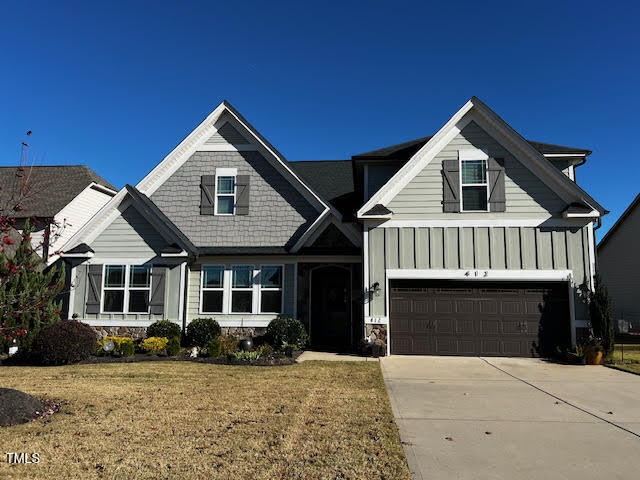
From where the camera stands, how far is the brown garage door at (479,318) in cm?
1263

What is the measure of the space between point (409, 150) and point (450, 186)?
234cm

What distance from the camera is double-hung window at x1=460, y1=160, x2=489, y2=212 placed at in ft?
43.0

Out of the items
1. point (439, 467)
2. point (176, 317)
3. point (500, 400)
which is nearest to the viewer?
point (439, 467)

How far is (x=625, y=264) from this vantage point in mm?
22984

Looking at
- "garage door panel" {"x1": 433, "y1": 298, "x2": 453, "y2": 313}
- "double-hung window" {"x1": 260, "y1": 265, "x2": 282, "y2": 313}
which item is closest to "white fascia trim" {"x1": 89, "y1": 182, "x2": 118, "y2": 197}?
"double-hung window" {"x1": 260, "y1": 265, "x2": 282, "y2": 313}

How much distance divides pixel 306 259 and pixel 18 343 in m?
8.11

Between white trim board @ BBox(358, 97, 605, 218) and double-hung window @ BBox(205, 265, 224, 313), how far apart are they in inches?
201

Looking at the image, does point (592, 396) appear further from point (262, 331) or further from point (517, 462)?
point (262, 331)

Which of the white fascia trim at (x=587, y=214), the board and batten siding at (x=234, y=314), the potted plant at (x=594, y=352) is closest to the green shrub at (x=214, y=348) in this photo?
the board and batten siding at (x=234, y=314)

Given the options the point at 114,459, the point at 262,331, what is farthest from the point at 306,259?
the point at 114,459

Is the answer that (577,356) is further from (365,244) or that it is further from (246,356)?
(246,356)

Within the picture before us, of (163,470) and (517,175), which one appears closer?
(163,470)

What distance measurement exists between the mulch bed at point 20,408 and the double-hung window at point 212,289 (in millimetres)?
7778

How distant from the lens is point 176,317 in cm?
1391
